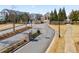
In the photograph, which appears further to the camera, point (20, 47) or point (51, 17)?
point (51, 17)

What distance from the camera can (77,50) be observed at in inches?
67.7

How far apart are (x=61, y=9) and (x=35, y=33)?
38 centimetres

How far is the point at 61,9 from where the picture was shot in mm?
1765

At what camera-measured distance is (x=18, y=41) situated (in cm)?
174

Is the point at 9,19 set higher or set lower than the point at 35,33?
higher

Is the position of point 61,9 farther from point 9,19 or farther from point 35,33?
point 9,19

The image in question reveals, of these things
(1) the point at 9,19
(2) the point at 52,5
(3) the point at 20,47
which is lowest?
(3) the point at 20,47
